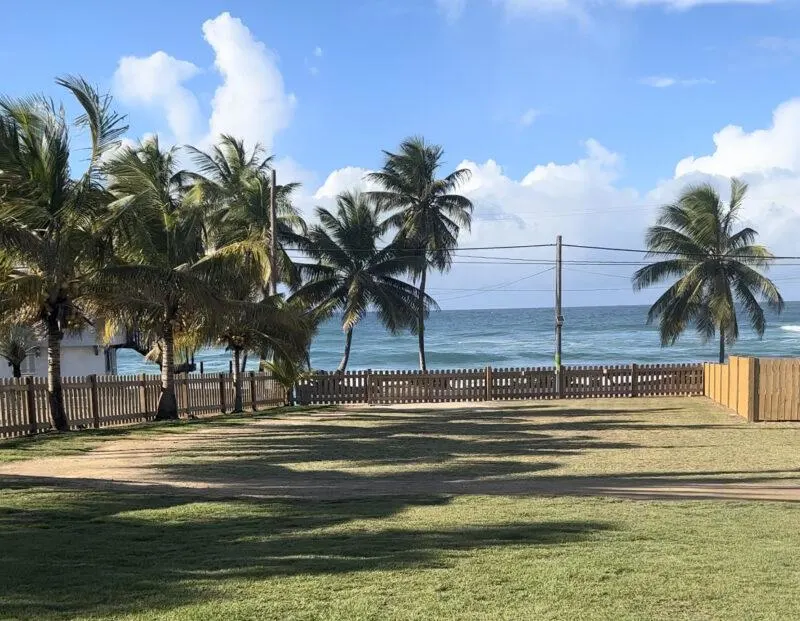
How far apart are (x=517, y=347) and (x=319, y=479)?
68.6 m

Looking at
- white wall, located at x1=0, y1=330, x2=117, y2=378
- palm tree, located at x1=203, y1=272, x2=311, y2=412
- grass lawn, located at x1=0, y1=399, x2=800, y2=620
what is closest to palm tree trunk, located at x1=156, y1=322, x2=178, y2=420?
palm tree, located at x1=203, y1=272, x2=311, y2=412

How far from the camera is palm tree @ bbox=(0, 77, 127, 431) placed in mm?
15422

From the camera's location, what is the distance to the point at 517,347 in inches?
3095

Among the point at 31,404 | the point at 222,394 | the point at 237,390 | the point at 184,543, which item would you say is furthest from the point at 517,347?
the point at 184,543

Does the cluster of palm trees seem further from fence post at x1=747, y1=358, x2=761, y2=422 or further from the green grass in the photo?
fence post at x1=747, y1=358, x2=761, y2=422

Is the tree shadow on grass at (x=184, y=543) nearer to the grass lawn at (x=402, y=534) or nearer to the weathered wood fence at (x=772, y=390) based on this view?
the grass lawn at (x=402, y=534)

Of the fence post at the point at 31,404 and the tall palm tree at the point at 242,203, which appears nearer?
the fence post at the point at 31,404

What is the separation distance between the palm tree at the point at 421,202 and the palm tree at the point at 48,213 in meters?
19.1

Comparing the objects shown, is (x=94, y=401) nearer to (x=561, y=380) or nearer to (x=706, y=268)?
(x=561, y=380)

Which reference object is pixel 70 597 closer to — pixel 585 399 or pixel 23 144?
pixel 23 144

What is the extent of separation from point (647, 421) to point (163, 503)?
14.2m

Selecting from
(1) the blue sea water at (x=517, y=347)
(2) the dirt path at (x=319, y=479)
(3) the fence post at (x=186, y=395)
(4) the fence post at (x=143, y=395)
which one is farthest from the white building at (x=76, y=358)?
(1) the blue sea water at (x=517, y=347)

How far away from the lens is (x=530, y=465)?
1244cm

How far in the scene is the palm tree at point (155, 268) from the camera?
56.7 ft
